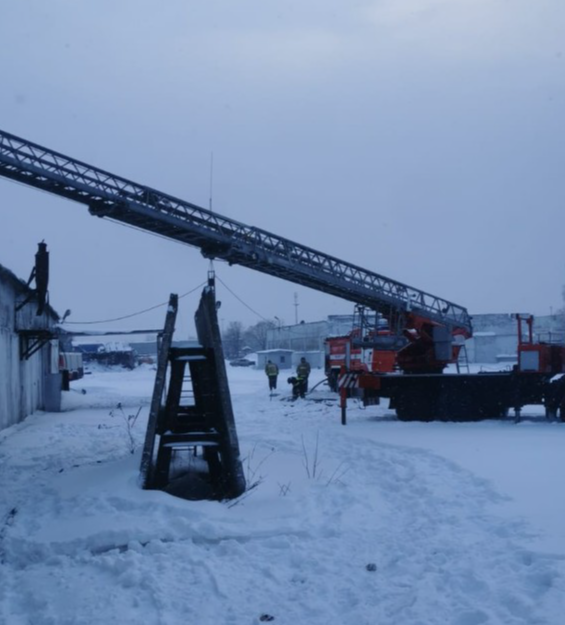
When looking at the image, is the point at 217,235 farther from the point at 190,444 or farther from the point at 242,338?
the point at 242,338

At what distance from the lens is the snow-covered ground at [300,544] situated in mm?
5059

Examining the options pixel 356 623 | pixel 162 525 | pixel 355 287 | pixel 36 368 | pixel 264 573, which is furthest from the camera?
pixel 36 368

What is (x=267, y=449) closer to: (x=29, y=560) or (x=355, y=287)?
(x=29, y=560)

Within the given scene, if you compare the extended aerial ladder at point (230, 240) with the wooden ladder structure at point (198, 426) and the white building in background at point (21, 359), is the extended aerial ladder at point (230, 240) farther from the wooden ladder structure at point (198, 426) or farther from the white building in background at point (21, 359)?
the wooden ladder structure at point (198, 426)

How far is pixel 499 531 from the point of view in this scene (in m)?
6.56

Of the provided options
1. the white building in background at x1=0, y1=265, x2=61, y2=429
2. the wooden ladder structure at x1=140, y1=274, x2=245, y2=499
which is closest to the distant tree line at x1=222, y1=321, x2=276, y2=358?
the white building in background at x1=0, y1=265, x2=61, y2=429

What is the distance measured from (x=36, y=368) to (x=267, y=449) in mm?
14467

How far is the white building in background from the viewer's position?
18234mm

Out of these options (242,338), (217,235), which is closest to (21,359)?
(217,235)

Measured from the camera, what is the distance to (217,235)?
19984 millimetres

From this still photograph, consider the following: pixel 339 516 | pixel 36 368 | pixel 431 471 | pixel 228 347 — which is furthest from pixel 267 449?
pixel 228 347

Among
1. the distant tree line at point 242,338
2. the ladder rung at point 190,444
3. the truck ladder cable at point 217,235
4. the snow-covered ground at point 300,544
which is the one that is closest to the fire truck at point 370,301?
the truck ladder cable at point 217,235

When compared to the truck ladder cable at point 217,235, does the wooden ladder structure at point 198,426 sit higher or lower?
lower

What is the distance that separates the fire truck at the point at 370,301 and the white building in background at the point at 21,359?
2.89m
